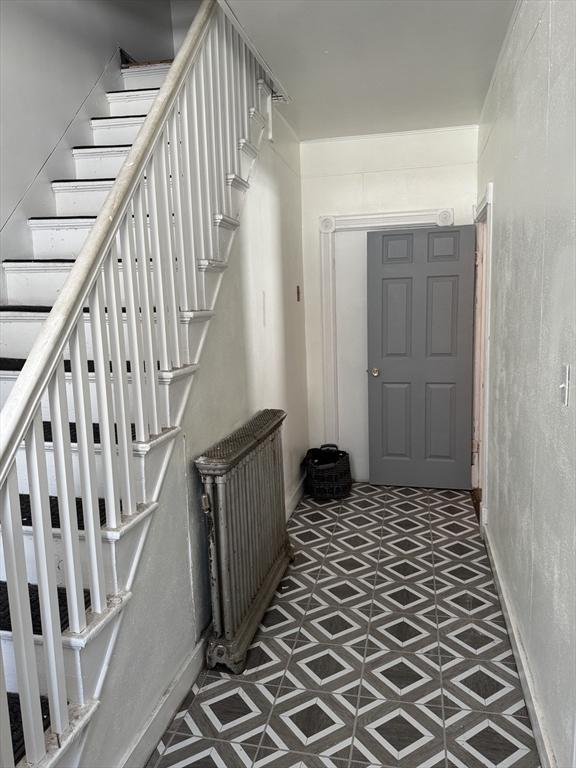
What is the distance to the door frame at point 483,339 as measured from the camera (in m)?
3.41

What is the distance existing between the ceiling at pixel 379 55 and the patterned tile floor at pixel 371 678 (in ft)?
9.21

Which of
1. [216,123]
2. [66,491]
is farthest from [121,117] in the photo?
[66,491]

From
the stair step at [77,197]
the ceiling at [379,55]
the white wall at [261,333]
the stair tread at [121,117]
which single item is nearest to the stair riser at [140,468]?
the white wall at [261,333]

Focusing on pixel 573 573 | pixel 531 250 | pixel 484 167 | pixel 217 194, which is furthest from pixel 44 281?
pixel 484 167

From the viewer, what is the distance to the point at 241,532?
8.66 feet

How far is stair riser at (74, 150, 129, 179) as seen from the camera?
311 cm

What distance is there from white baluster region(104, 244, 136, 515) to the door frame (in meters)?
2.29

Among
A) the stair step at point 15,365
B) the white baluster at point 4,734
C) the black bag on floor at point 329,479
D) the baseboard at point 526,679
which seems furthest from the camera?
the black bag on floor at point 329,479

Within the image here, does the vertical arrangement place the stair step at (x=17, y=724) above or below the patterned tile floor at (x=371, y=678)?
above

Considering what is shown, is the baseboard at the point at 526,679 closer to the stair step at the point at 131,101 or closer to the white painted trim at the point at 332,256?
the white painted trim at the point at 332,256

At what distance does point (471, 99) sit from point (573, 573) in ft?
10.7

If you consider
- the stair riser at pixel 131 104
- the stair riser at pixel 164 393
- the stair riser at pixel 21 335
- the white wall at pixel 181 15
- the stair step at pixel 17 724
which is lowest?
the stair step at pixel 17 724

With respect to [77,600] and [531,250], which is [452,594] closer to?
[531,250]

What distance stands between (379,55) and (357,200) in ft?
5.41
